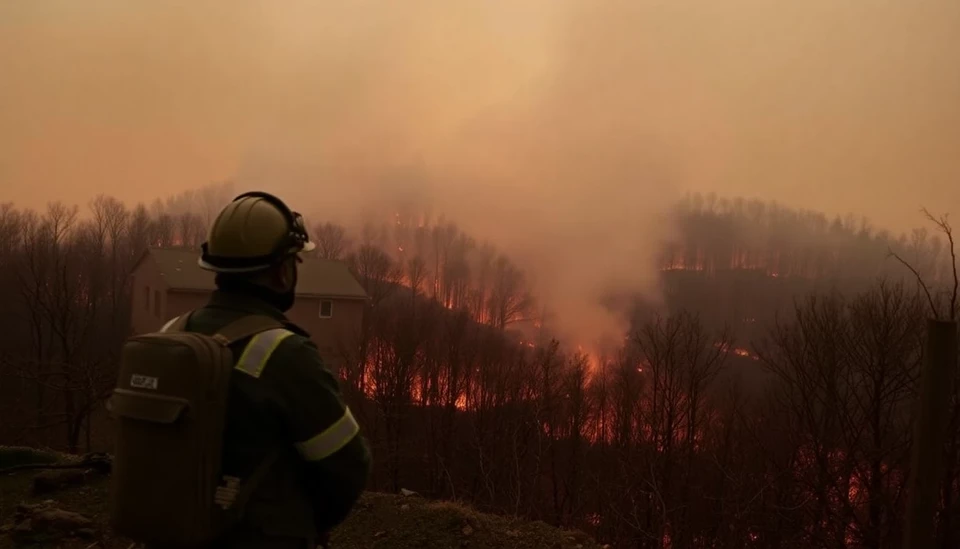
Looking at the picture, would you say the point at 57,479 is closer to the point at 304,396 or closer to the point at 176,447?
the point at 176,447

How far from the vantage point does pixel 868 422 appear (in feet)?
48.1

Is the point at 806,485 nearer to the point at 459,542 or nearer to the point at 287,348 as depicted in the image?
the point at 459,542

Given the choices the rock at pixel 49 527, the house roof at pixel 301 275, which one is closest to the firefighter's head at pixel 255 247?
the rock at pixel 49 527

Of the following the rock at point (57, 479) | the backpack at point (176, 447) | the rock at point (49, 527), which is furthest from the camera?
the rock at point (57, 479)

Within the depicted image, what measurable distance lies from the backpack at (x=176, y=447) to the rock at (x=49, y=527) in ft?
12.5

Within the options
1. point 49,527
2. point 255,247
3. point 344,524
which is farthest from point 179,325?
point 344,524

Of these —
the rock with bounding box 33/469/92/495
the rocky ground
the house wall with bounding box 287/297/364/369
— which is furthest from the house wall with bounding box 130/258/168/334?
the rocky ground

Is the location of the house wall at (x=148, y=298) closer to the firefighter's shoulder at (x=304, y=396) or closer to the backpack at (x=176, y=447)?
the backpack at (x=176, y=447)

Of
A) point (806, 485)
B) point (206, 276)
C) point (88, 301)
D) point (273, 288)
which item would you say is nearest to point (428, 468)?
point (206, 276)

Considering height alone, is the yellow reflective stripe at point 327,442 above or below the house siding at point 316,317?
above

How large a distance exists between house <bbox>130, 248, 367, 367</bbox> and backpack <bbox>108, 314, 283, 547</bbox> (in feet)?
79.8

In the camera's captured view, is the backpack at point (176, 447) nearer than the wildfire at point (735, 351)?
Yes

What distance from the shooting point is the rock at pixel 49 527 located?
4738mm

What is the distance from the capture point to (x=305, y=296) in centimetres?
2739
